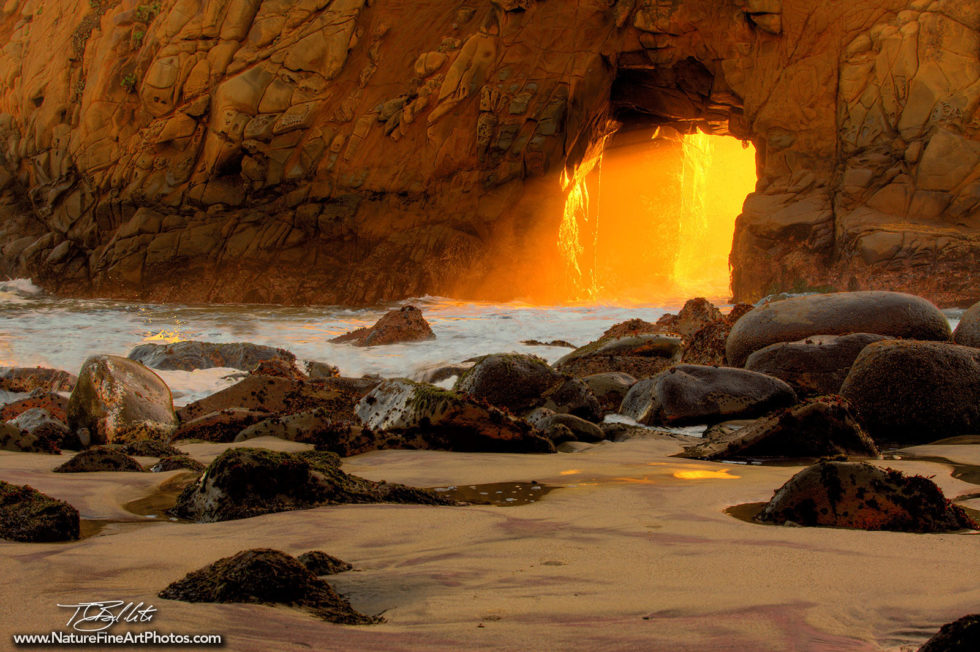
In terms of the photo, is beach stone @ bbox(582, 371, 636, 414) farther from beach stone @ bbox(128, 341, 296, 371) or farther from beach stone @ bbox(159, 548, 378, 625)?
beach stone @ bbox(159, 548, 378, 625)

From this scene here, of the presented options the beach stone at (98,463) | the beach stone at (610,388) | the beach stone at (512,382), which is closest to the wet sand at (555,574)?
the beach stone at (98,463)

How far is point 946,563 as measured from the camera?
1889 millimetres

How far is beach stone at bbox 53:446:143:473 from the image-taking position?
11.5 ft

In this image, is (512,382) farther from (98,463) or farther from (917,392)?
(98,463)

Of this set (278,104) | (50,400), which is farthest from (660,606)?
(278,104)

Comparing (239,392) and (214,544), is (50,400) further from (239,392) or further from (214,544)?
(214,544)

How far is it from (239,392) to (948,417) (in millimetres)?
4451

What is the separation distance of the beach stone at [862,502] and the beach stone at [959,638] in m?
1.21

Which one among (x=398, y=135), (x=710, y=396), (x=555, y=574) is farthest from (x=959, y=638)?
(x=398, y=135)

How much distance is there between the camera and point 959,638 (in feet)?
3.81

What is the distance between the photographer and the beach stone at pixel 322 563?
1.89 metres

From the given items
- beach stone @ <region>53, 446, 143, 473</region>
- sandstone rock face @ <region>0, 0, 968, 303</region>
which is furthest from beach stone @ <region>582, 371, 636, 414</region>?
sandstone rock face @ <region>0, 0, 968, 303</region>

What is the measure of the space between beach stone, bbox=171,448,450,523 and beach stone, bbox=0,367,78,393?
5.29 metres

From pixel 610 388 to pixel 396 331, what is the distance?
4526 mm
